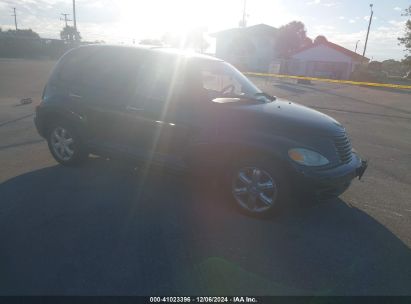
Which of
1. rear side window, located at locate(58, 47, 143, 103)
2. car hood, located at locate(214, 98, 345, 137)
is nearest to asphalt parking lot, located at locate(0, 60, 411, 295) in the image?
car hood, located at locate(214, 98, 345, 137)

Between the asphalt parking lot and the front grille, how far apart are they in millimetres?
761

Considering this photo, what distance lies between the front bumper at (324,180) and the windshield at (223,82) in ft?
4.63

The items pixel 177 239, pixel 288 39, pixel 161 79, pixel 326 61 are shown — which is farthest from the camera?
pixel 288 39

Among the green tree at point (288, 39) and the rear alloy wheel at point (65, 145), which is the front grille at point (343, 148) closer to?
the rear alloy wheel at point (65, 145)

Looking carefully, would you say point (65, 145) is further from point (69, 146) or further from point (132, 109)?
point (132, 109)

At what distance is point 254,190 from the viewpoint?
12.9 feet

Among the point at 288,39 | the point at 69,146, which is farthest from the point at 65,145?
the point at 288,39

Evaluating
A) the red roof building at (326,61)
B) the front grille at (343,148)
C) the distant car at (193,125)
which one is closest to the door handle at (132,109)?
the distant car at (193,125)

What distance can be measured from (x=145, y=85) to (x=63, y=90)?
1547 millimetres

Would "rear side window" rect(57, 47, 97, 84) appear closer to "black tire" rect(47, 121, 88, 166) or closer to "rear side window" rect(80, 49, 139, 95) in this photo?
"rear side window" rect(80, 49, 139, 95)

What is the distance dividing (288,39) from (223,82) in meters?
51.4

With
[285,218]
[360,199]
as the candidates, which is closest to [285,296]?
[285,218]

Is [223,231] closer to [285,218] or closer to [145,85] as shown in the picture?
[285,218]

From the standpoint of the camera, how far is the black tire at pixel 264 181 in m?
3.70
